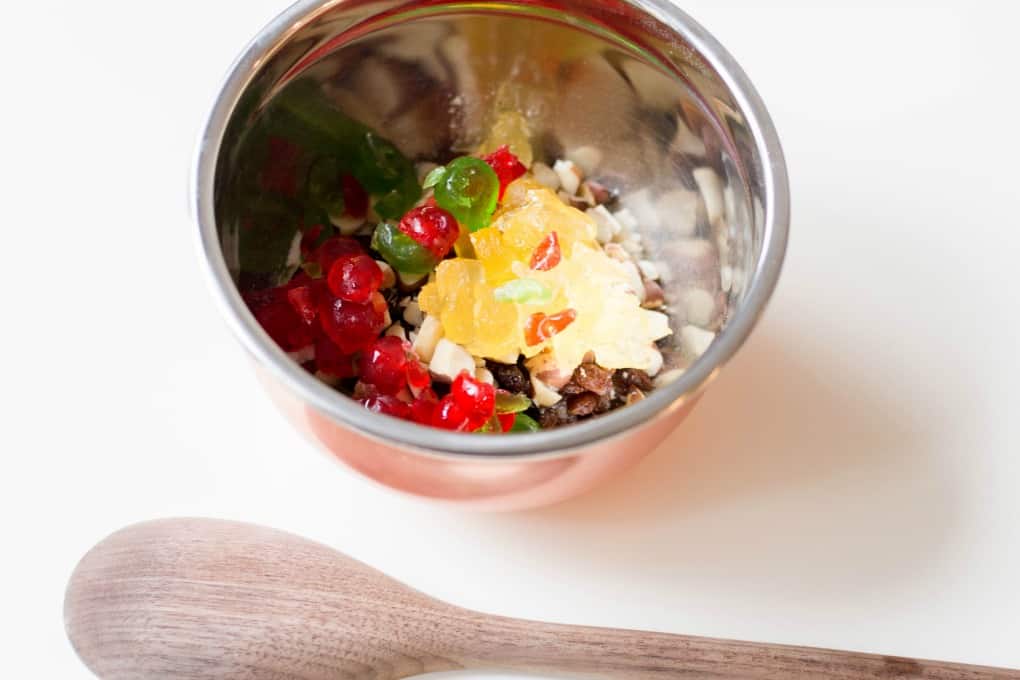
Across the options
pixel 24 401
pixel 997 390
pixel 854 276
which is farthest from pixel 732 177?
pixel 24 401

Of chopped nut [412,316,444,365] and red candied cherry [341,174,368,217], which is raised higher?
red candied cherry [341,174,368,217]

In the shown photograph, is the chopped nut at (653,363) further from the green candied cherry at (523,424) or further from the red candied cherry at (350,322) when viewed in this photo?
the red candied cherry at (350,322)

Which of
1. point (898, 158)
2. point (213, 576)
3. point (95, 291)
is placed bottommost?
point (213, 576)

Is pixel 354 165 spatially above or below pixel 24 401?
above

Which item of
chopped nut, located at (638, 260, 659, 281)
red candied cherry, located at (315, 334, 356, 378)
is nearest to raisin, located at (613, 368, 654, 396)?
chopped nut, located at (638, 260, 659, 281)

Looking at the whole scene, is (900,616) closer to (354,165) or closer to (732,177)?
(732,177)

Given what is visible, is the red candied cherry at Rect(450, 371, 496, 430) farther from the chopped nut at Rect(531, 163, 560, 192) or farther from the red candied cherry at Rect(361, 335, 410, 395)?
the chopped nut at Rect(531, 163, 560, 192)

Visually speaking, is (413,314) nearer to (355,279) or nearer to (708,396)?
(355,279)
